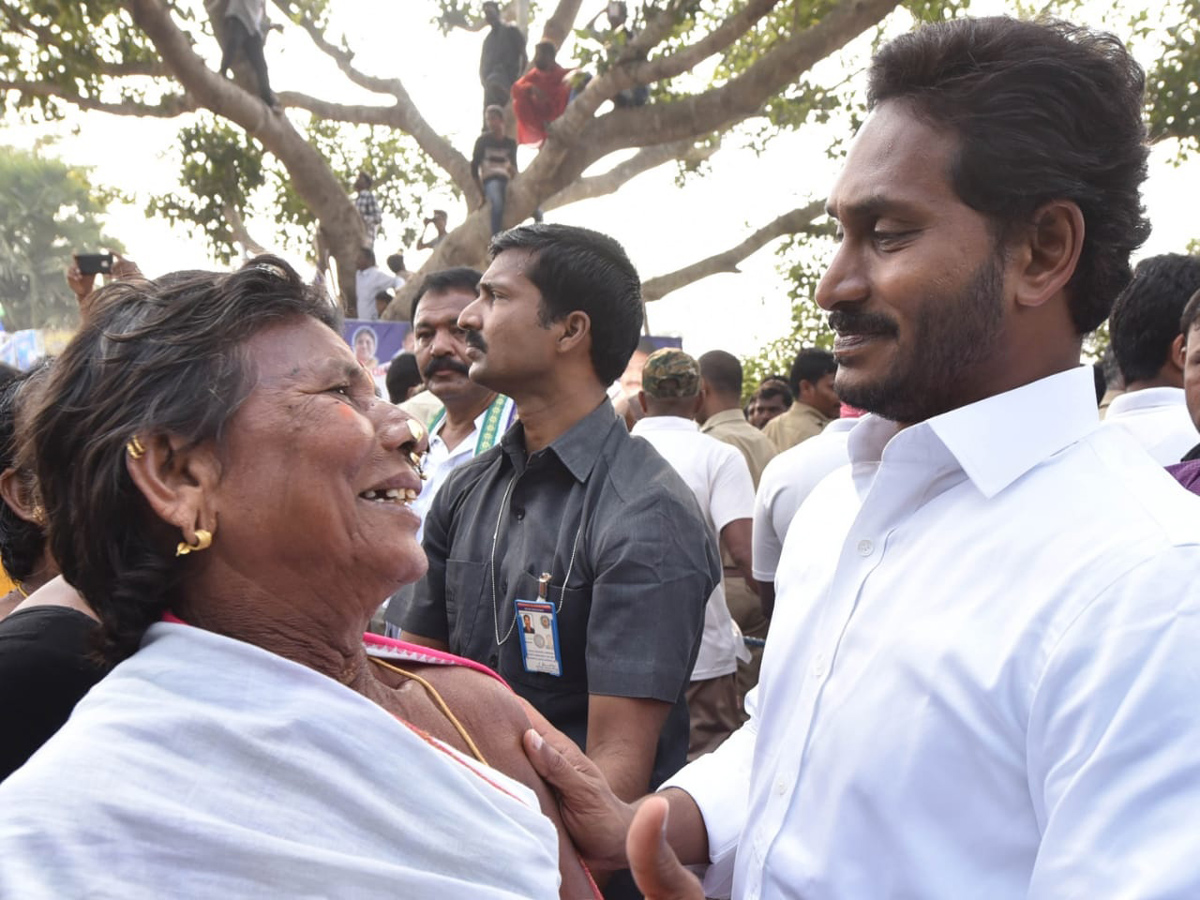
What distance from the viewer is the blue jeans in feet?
36.9

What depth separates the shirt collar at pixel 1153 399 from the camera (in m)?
3.56

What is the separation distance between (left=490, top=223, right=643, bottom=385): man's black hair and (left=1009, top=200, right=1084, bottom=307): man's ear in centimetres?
154

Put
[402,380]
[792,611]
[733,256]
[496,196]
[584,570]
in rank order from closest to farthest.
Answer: [792,611] < [584,570] < [402,380] < [496,196] < [733,256]

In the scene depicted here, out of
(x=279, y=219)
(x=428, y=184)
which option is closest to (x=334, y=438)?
(x=279, y=219)

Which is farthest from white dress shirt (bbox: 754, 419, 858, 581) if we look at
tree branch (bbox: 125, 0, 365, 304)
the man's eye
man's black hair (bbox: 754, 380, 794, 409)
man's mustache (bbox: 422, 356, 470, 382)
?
tree branch (bbox: 125, 0, 365, 304)

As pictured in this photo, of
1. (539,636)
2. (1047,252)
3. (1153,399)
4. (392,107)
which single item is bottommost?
(539,636)

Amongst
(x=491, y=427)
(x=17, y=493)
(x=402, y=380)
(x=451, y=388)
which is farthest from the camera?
(x=402, y=380)

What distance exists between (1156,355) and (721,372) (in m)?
2.93

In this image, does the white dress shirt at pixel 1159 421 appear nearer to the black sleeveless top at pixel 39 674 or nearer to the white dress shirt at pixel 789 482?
the white dress shirt at pixel 789 482

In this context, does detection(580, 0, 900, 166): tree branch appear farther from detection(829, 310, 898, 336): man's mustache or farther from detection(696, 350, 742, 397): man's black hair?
detection(829, 310, 898, 336): man's mustache

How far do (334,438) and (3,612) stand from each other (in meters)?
Answer: 1.44

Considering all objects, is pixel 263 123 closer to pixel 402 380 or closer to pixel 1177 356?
pixel 402 380

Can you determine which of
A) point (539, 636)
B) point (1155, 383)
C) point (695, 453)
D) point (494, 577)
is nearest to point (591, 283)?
point (494, 577)

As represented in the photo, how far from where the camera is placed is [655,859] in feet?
4.47
